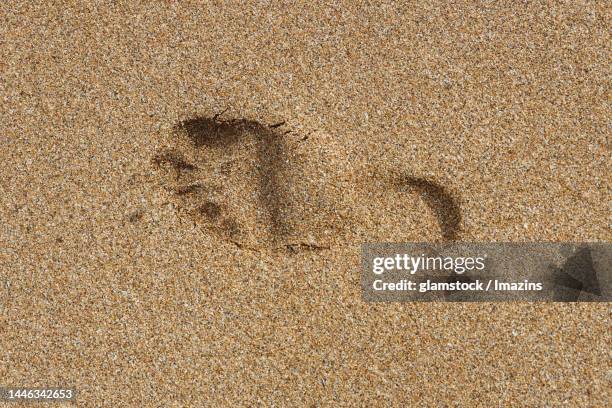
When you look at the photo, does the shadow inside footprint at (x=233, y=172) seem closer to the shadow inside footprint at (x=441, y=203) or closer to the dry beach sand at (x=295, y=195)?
the dry beach sand at (x=295, y=195)

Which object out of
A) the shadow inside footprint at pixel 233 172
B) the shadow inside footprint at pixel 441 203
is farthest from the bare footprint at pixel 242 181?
the shadow inside footprint at pixel 441 203

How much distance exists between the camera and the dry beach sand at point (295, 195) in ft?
4.91

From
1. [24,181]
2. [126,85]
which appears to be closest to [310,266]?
[126,85]

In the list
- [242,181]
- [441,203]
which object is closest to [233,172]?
[242,181]

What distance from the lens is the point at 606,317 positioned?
1.48 meters

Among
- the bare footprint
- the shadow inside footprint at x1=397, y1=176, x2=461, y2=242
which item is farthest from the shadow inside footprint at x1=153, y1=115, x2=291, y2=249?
the shadow inside footprint at x1=397, y1=176, x2=461, y2=242

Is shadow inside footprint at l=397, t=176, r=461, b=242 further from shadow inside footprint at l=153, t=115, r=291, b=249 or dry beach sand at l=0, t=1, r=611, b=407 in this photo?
shadow inside footprint at l=153, t=115, r=291, b=249

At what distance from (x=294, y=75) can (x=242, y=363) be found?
0.77 m

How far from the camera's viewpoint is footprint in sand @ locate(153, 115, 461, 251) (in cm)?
151

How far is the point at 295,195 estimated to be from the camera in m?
1.52

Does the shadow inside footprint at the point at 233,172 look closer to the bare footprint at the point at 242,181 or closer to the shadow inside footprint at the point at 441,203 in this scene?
the bare footprint at the point at 242,181

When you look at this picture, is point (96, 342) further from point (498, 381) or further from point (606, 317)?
point (606, 317)

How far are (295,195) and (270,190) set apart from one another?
0.22 feet

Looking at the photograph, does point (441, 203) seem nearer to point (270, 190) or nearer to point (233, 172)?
point (270, 190)
